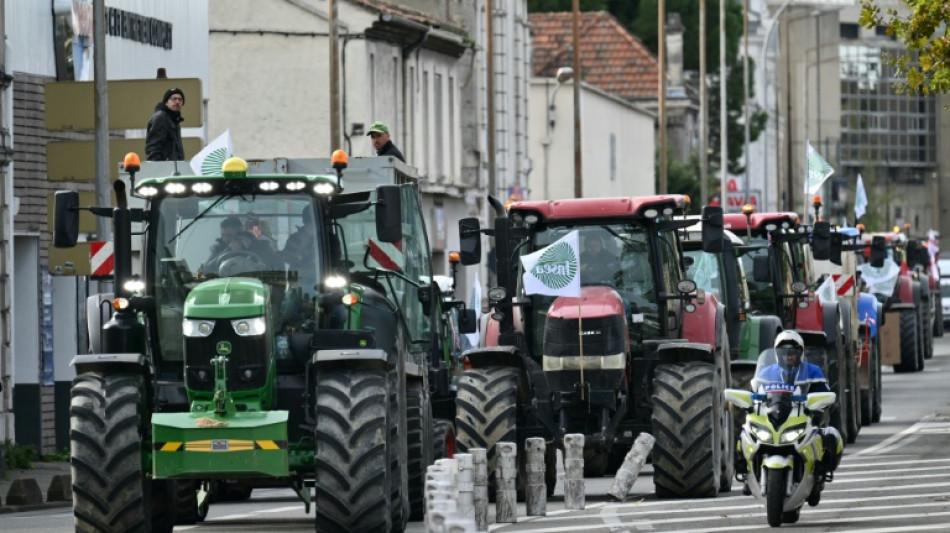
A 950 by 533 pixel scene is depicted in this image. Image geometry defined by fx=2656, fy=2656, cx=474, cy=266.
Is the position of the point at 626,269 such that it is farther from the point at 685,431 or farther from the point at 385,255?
the point at 385,255

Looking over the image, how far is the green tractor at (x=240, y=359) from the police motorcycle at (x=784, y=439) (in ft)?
9.00

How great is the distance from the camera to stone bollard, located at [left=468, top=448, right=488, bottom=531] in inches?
758

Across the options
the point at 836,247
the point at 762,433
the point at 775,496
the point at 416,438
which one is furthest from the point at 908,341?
the point at 416,438

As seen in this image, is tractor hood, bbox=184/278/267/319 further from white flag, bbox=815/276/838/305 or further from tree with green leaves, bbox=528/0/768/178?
tree with green leaves, bbox=528/0/768/178

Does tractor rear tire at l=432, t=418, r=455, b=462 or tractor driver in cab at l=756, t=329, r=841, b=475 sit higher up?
tractor driver in cab at l=756, t=329, r=841, b=475

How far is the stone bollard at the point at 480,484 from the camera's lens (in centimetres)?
1925

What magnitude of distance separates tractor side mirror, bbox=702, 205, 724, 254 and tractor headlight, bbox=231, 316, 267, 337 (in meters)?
6.99

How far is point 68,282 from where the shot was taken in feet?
116

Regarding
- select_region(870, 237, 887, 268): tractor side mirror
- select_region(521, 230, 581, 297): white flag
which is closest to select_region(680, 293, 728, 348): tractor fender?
select_region(521, 230, 581, 297): white flag

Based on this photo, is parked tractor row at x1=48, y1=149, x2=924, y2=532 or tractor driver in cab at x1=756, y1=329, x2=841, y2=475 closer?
parked tractor row at x1=48, y1=149, x2=924, y2=532

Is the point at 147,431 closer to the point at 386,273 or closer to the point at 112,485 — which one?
the point at 112,485

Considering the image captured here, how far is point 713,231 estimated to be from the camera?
2297 centimetres

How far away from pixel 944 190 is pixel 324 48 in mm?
111907

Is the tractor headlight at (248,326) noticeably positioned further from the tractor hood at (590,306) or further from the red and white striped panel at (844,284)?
the red and white striped panel at (844,284)
